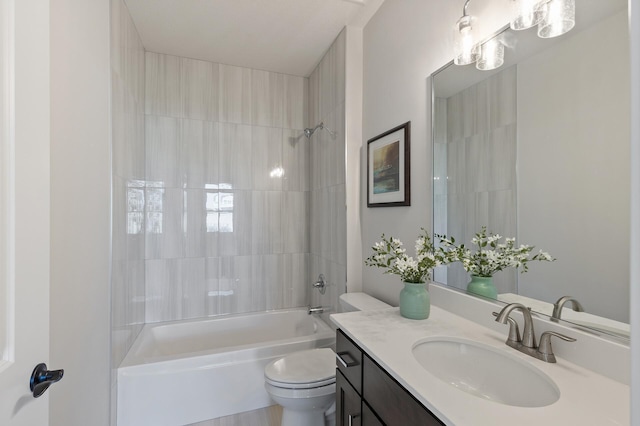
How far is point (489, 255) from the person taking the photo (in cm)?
121

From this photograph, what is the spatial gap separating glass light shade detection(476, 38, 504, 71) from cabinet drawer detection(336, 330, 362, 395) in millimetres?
1208

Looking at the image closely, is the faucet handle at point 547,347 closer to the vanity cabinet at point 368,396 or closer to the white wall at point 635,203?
the vanity cabinet at point 368,396

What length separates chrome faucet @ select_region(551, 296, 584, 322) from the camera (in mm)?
929

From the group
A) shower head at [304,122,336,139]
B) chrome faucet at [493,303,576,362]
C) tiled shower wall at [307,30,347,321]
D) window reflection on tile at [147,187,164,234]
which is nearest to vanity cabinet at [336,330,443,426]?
chrome faucet at [493,303,576,362]

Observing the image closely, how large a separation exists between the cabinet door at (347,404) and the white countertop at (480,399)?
0.22 meters

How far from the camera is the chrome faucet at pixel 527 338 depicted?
91 cm

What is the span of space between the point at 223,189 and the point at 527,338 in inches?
94.0

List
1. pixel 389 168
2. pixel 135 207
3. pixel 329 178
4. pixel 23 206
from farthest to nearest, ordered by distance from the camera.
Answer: pixel 329 178 < pixel 135 207 < pixel 389 168 < pixel 23 206

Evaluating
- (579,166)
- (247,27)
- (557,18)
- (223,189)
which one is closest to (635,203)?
(579,166)

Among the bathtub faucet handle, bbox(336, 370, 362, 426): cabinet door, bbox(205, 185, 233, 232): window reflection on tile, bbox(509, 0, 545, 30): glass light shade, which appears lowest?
bbox(336, 370, 362, 426): cabinet door

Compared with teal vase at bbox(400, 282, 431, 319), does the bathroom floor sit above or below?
below

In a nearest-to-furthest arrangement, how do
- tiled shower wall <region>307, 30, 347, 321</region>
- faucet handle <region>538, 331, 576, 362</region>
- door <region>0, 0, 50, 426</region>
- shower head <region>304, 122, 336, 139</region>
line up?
door <region>0, 0, 50, 426</region> → faucet handle <region>538, 331, 576, 362</region> → tiled shower wall <region>307, 30, 347, 321</region> → shower head <region>304, 122, 336, 139</region>

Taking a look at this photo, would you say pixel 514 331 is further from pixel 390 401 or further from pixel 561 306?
pixel 390 401

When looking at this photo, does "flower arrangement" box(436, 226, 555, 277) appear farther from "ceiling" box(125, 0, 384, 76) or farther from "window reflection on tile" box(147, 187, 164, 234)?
"window reflection on tile" box(147, 187, 164, 234)
